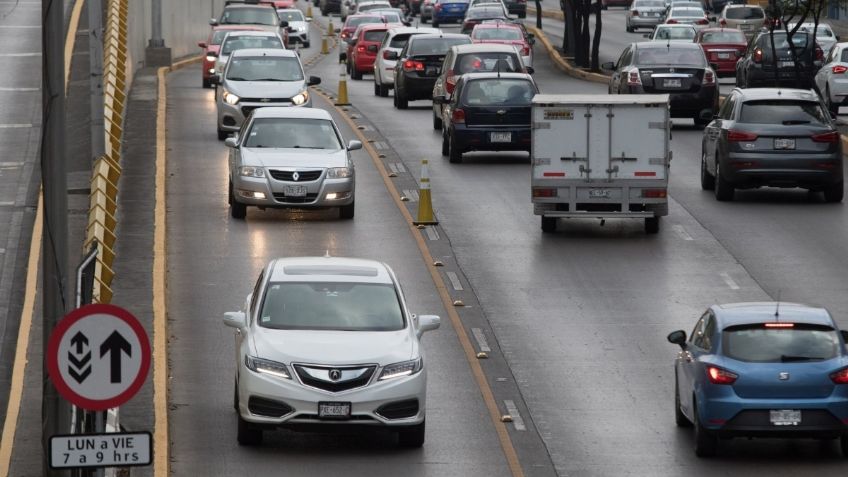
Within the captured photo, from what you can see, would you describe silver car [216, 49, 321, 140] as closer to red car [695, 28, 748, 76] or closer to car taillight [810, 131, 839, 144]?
car taillight [810, 131, 839, 144]

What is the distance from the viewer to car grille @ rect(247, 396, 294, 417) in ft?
52.5

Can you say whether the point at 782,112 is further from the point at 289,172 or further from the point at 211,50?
the point at 211,50

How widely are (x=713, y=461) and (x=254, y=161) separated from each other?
13725 mm

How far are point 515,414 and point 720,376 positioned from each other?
8.77ft

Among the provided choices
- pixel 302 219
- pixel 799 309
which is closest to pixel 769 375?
pixel 799 309

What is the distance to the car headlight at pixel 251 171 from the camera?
2862 centimetres

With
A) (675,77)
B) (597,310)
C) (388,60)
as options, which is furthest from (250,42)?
(597,310)

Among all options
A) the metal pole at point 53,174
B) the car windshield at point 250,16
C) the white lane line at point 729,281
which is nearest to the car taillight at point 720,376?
the metal pole at point 53,174

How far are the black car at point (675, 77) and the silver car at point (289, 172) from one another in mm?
11925

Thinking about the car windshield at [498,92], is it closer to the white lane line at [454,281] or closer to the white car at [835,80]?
the white car at [835,80]

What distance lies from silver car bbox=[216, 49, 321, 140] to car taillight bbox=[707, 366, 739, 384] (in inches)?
893

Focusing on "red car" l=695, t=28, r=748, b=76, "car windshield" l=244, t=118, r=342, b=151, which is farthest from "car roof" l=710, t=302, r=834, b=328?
"red car" l=695, t=28, r=748, b=76

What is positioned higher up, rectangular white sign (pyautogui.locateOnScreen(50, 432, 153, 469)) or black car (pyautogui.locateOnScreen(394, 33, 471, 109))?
rectangular white sign (pyautogui.locateOnScreen(50, 432, 153, 469))

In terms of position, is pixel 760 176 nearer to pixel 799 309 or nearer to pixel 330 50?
pixel 799 309
